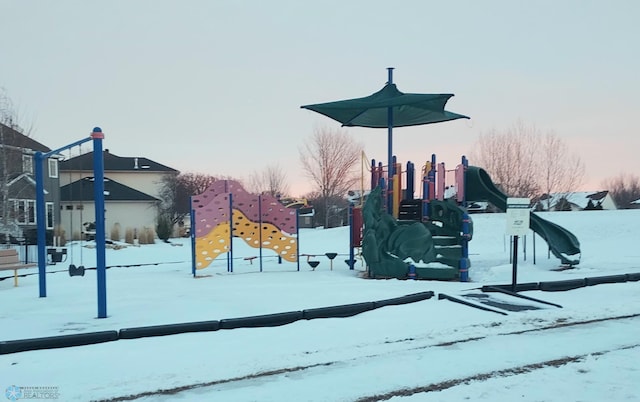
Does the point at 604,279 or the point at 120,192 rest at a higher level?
the point at 120,192

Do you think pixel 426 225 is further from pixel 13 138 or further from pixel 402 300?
pixel 13 138

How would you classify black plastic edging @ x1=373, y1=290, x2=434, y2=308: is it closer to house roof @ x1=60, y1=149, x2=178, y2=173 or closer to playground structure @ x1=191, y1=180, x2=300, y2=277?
playground structure @ x1=191, y1=180, x2=300, y2=277

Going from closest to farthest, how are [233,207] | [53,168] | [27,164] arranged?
1. [233,207]
2. [27,164]
3. [53,168]

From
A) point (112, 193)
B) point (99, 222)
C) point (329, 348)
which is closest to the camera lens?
point (329, 348)

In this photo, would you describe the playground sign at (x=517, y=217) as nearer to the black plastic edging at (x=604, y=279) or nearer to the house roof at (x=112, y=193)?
the black plastic edging at (x=604, y=279)

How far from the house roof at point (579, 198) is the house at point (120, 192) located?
109 ft

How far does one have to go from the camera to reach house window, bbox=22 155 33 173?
82.1 feet

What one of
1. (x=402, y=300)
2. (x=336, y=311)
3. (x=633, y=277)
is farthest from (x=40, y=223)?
(x=633, y=277)

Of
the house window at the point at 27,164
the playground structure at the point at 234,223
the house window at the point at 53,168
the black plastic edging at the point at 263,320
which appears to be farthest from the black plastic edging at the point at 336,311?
the house window at the point at 53,168

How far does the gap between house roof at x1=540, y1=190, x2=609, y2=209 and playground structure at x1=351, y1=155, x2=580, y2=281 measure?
31.3 metres

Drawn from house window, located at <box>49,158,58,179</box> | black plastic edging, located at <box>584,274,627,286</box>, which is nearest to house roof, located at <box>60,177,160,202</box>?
house window, located at <box>49,158,58,179</box>

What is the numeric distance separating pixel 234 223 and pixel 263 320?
25.8ft

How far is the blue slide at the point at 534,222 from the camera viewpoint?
13.5m

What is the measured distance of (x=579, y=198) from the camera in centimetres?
7081
